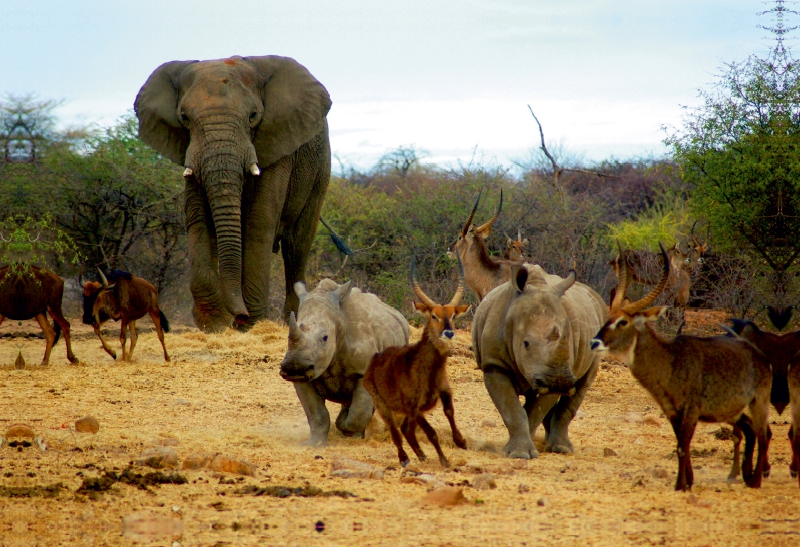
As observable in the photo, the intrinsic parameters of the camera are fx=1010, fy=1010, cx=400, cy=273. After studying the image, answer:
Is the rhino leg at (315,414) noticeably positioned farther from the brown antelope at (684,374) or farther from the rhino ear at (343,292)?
the brown antelope at (684,374)

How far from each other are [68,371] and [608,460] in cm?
677

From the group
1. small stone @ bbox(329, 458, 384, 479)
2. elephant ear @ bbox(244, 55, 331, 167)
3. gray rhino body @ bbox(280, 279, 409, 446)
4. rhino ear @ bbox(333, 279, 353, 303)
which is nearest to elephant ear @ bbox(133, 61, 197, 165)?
elephant ear @ bbox(244, 55, 331, 167)

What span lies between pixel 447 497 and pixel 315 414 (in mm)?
2662

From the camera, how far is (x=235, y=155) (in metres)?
13.6

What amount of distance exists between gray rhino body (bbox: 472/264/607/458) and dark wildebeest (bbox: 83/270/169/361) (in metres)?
5.38

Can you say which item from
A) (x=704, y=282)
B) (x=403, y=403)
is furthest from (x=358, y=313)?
(x=704, y=282)

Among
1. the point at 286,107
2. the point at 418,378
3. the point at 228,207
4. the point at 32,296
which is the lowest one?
the point at 418,378

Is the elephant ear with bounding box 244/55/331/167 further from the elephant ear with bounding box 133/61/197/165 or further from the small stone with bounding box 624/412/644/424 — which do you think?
the small stone with bounding box 624/412/644/424

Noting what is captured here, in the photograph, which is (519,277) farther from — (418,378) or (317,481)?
(317,481)

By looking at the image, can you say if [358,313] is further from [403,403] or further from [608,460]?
[608,460]

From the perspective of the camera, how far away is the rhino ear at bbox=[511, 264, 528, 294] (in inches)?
321

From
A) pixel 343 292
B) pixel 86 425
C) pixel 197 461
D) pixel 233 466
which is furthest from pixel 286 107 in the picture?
pixel 233 466

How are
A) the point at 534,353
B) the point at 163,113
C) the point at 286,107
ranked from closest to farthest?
the point at 534,353
the point at 163,113
the point at 286,107

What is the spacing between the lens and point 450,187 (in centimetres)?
2103
